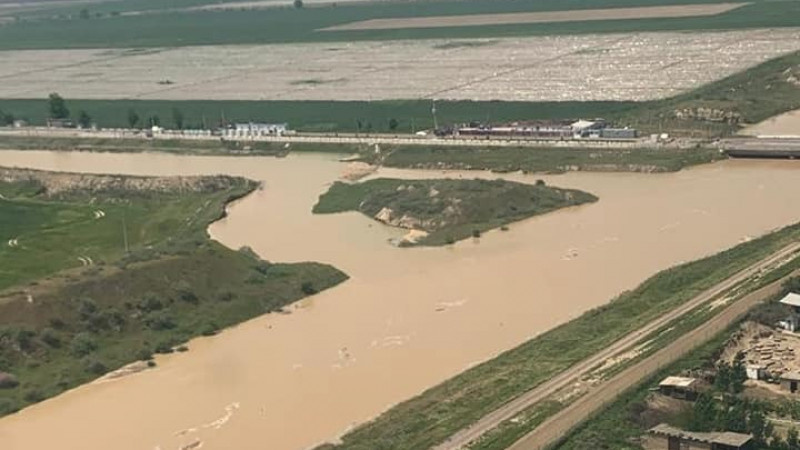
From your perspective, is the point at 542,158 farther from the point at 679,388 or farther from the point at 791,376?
the point at 679,388

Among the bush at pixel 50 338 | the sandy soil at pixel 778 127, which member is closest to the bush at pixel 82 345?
the bush at pixel 50 338

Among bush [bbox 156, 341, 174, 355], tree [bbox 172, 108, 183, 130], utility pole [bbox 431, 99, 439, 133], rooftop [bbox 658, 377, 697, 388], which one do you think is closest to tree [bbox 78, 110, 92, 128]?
tree [bbox 172, 108, 183, 130]

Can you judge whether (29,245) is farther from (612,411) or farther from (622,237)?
(612,411)

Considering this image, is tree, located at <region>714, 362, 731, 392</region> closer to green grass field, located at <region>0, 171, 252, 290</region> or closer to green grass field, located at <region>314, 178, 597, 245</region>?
green grass field, located at <region>314, 178, 597, 245</region>

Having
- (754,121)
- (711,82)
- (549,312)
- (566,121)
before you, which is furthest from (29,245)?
(711,82)

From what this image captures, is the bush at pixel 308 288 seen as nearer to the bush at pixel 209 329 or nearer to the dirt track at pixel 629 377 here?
the bush at pixel 209 329

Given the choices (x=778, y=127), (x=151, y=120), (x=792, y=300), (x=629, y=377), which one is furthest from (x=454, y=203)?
(x=151, y=120)
